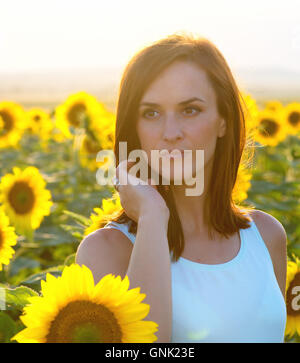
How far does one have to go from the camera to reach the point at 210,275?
6.21 ft

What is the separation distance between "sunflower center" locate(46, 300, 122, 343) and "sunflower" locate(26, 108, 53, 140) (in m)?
6.07

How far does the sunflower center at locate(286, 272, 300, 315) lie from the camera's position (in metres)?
2.39

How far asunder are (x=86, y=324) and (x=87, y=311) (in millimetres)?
30

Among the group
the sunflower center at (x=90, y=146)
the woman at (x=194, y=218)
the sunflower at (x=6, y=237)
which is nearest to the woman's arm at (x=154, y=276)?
the woman at (x=194, y=218)

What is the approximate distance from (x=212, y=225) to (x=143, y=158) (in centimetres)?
40

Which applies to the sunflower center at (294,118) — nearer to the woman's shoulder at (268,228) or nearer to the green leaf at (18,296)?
the woman's shoulder at (268,228)

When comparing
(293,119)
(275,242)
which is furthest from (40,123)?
(275,242)

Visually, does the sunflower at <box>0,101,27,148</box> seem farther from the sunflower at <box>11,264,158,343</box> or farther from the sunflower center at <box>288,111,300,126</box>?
the sunflower at <box>11,264,158,343</box>

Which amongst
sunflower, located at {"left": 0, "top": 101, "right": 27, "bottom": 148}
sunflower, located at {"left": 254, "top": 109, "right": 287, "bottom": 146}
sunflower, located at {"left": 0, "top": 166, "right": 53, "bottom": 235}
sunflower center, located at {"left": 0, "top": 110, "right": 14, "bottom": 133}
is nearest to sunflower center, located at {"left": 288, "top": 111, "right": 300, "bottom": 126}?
sunflower, located at {"left": 254, "top": 109, "right": 287, "bottom": 146}

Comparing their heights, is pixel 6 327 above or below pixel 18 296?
below

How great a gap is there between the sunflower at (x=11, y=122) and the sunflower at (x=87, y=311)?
13.8ft

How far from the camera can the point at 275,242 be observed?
87.4 inches

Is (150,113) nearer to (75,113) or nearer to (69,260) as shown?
(69,260)
